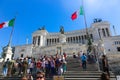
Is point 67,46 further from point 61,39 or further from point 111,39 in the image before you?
point 111,39

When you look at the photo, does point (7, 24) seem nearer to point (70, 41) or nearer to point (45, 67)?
point (45, 67)

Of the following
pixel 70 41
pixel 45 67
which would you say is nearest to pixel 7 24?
pixel 45 67

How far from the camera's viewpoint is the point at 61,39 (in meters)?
47.6

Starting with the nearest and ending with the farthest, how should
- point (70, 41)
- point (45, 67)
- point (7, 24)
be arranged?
point (45, 67)
point (7, 24)
point (70, 41)

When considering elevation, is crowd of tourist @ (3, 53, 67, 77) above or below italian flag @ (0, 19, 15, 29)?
below

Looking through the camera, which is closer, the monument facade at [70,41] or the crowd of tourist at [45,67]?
the crowd of tourist at [45,67]

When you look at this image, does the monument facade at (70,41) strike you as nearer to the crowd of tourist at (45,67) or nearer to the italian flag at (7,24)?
the italian flag at (7,24)

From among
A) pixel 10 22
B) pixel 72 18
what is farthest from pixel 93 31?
pixel 10 22

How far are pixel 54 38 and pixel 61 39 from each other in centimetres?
2388

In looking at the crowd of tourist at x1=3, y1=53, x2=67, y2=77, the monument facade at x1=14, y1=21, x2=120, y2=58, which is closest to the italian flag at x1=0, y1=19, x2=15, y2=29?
the crowd of tourist at x1=3, y1=53, x2=67, y2=77

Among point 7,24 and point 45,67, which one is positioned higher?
point 7,24

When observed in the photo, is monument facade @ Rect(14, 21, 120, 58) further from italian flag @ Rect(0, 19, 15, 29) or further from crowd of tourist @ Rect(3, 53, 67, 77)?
crowd of tourist @ Rect(3, 53, 67, 77)

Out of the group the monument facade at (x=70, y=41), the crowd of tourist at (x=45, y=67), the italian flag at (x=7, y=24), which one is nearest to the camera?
the crowd of tourist at (x=45, y=67)

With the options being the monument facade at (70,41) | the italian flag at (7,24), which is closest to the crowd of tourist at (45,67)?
the italian flag at (7,24)
